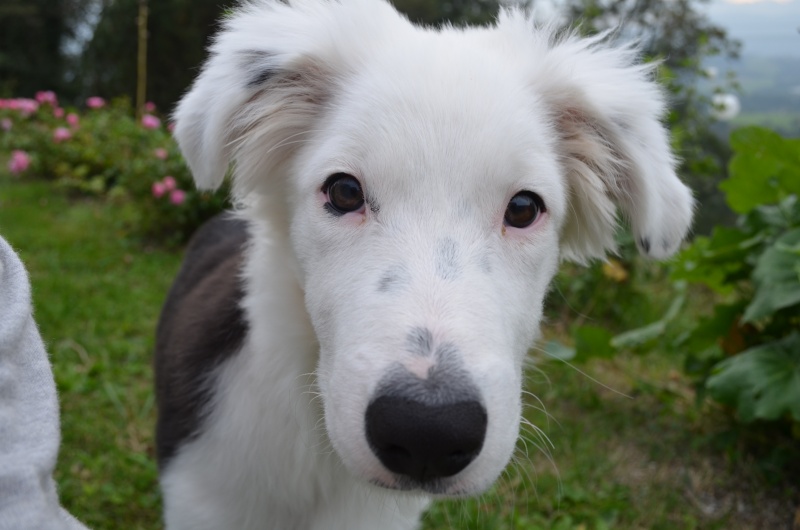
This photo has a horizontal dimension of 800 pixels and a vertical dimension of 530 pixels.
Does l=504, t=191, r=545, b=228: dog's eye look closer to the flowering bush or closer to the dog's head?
the dog's head

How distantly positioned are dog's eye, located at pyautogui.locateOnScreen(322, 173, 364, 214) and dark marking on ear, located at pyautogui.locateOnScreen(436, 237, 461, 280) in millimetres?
293

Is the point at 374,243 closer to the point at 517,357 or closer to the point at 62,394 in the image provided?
the point at 517,357

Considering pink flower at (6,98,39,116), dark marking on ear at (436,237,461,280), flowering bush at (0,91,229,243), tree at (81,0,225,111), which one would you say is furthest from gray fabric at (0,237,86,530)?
tree at (81,0,225,111)

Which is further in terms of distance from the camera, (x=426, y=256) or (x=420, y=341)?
(x=426, y=256)

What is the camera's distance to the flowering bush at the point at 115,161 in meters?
6.98

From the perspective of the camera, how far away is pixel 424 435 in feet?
4.93

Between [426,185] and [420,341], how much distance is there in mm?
481

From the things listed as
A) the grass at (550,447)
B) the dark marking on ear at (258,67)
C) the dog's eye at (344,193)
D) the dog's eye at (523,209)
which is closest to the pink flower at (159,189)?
the grass at (550,447)

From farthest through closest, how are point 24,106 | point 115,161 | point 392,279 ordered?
point 24,106
point 115,161
point 392,279

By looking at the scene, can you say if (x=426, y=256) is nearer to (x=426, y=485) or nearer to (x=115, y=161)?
(x=426, y=485)

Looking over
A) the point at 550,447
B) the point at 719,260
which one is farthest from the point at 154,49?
the point at 719,260

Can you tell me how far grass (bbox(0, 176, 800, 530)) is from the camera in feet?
11.5

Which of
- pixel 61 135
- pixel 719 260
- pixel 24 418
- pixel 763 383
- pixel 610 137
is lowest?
pixel 61 135

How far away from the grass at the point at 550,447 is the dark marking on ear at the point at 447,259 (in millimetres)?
1039
